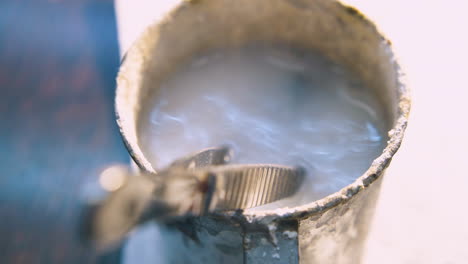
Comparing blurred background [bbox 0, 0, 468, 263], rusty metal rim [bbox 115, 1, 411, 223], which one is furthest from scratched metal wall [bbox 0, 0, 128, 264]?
rusty metal rim [bbox 115, 1, 411, 223]

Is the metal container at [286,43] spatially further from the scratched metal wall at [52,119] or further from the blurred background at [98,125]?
the scratched metal wall at [52,119]

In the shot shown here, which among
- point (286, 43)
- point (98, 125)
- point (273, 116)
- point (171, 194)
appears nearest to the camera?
point (171, 194)

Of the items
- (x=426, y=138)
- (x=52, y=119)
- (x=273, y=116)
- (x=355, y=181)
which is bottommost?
(x=52, y=119)

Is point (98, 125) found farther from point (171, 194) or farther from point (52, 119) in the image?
point (171, 194)

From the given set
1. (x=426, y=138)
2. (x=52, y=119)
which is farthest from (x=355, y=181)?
(x=52, y=119)

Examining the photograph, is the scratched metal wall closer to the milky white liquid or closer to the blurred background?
the blurred background

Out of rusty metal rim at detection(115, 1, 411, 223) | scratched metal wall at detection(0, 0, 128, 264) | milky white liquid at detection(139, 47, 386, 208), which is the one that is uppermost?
rusty metal rim at detection(115, 1, 411, 223)

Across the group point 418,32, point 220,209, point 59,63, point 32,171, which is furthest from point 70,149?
point 418,32
